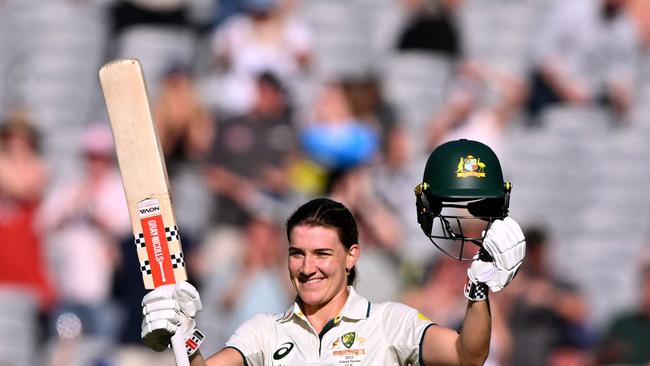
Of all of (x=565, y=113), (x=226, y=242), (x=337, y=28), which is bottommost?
(x=226, y=242)

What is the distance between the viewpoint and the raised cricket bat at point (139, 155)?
215 inches

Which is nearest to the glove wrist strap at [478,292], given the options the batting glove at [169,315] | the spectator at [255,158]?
the batting glove at [169,315]

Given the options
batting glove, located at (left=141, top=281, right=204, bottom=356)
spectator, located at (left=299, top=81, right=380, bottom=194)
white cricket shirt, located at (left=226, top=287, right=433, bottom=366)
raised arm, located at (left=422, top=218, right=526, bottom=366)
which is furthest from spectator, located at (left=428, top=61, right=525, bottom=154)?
raised arm, located at (left=422, top=218, right=526, bottom=366)

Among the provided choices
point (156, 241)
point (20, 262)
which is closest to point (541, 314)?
point (20, 262)

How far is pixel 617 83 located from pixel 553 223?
3.73ft

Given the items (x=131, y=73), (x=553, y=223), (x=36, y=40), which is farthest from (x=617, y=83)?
(x=131, y=73)

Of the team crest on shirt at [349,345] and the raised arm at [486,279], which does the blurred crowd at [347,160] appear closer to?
the team crest on shirt at [349,345]

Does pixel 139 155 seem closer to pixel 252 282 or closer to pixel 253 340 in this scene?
pixel 253 340

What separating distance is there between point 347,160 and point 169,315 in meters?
4.83

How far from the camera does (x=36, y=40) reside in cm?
1275

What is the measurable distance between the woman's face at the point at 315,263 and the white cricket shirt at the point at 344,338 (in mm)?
92

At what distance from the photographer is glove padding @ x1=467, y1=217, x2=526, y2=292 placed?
15.6 feet

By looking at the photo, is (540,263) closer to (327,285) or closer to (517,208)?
(517,208)

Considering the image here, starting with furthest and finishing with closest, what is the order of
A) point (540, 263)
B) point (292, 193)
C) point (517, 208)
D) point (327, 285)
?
1. point (517, 208)
2. point (292, 193)
3. point (540, 263)
4. point (327, 285)
